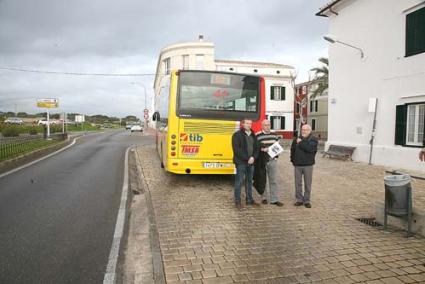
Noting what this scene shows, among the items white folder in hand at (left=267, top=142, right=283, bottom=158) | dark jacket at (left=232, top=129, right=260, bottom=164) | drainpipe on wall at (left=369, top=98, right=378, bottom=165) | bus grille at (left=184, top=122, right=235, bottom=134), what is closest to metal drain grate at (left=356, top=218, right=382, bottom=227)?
white folder in hand at (left=267, top=142, right=283, bottom=158)

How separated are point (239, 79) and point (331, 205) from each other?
167 inches

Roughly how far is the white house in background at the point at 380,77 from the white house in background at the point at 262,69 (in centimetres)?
1951

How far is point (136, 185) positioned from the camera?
9.57 metres

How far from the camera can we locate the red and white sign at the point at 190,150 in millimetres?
9227

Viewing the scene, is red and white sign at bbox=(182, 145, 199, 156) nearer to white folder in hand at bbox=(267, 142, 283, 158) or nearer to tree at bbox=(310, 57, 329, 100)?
white folder in hand at bbox=(267, 142, 283, 158)

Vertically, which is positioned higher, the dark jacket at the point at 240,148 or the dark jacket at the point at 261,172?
the dark jacket at the point at 240,148

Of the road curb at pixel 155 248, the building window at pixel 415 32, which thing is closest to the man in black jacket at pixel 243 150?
the road curb at pixel 155 248

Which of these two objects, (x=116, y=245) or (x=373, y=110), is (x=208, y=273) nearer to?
(x=116, y=245)

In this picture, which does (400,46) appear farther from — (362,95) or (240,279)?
(240,279)

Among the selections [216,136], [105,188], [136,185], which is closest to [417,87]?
[216,136]

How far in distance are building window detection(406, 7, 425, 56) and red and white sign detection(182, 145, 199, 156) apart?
28.1 ft

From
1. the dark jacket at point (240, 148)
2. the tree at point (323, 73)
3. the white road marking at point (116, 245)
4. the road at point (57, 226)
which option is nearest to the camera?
the white road marking at point (116, 245)

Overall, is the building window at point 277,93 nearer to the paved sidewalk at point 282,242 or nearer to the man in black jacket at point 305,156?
the paved sidewalk at point 282,242

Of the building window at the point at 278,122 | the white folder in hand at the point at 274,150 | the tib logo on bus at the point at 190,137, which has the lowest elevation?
the white folder in hand at the point at 274,150
